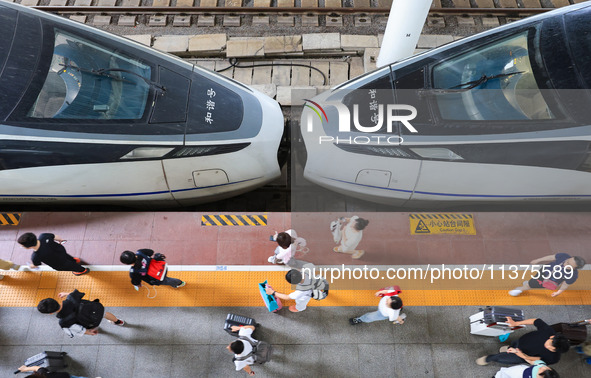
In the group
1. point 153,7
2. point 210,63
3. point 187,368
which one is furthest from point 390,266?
point 153,7

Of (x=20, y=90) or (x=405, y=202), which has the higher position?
(x=20, y=90)

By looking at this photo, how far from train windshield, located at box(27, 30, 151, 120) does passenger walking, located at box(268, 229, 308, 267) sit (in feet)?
9.34

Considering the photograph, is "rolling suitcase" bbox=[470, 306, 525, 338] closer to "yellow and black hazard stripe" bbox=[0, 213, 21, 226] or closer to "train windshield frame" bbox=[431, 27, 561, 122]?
"train windshield frame" bbox=[431, 27, 561, 122]

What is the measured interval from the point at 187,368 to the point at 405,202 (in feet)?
13.9

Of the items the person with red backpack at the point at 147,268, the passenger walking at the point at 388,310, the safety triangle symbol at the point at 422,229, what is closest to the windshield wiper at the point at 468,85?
the safety triangle symbol at the point at 422,229

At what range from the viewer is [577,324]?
18.1 ft

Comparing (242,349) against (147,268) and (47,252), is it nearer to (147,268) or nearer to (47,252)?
(147,268)

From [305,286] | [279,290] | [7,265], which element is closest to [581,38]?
[305,286]

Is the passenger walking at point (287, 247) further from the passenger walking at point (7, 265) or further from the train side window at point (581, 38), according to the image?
the train side window at point (581, 38)

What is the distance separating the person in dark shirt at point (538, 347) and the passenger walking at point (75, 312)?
541cm

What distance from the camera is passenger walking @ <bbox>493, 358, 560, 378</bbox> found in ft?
15.1

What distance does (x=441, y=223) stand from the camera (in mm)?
6820

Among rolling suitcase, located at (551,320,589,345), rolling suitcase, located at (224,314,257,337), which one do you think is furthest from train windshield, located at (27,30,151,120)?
rolling suitcase, located at (551,320,589,345)

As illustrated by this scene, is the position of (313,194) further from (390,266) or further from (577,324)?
(577,324)
